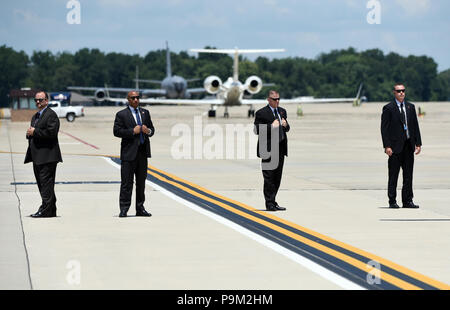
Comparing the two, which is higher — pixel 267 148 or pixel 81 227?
pixel 267 148

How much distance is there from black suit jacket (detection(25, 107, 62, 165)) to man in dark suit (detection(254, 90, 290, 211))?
3252 mm

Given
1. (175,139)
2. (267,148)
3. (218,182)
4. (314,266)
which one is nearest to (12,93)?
(175,139)

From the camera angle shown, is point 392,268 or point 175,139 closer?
point 392,268

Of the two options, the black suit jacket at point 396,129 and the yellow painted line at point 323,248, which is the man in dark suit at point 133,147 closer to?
the yellow painted line at point 323,248

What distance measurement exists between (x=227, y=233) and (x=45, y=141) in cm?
357

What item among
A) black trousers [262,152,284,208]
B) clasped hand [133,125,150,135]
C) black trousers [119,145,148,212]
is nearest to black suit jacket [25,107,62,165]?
black trousers [119,145,148,212]

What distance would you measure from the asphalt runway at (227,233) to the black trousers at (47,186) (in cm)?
25

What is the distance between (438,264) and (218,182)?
33.8ft

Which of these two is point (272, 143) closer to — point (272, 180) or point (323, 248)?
point (272, 180)

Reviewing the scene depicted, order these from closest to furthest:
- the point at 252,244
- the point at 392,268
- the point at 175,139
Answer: the point at 392,268, the point at 252,244, the point at 175,139

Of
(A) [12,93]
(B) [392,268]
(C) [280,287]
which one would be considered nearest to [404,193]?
(B) [392,268]
